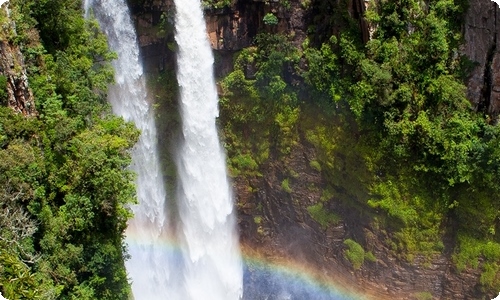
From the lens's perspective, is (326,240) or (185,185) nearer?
(326,240)

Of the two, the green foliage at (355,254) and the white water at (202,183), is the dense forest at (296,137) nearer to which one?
the green foliage at (355,254)

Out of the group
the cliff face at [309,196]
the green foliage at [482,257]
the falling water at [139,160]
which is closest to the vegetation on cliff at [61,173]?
the falling water at [139,160]

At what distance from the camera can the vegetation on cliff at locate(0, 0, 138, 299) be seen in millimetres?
12719

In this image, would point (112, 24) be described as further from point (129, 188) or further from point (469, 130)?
point (469, 130)

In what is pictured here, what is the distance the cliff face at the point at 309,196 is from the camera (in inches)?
710

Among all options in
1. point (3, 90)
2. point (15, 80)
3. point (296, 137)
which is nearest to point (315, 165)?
point (296, 137)

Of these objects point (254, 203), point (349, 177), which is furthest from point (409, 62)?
point (254, 203)

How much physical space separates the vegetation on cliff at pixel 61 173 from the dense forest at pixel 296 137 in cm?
4

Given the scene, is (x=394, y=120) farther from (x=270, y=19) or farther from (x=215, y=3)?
(x=215, y=3)

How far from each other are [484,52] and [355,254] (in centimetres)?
934

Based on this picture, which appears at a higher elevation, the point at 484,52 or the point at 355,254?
the point at 484,52

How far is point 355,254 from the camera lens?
69.8ft

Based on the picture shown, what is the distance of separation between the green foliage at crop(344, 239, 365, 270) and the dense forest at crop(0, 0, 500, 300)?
59 millimetres

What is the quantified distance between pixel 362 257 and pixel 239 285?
6.17 m
